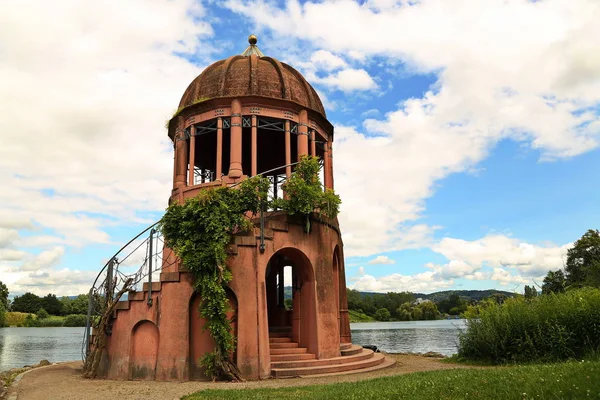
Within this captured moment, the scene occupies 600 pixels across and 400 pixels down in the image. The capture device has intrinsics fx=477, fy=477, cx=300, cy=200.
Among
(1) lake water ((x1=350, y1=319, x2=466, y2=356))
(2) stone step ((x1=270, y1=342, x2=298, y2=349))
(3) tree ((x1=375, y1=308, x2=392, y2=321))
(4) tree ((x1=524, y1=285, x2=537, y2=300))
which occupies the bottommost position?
(1) lake water ((x1=350, y1=319, x2=466, y2=356))

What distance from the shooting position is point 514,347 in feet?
47.4

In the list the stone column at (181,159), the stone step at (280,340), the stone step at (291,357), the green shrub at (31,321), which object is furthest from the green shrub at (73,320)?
the stone step at (291,357)

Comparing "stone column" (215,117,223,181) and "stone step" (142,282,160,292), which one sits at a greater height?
"stone column" (215,117,223,181)

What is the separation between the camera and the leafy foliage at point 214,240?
12953 mm

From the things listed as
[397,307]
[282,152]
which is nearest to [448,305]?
[397,307]

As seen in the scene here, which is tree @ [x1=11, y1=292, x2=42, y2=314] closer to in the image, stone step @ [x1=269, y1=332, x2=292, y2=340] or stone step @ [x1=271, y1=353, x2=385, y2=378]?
stone step @ [x1=269, y1=332, x2=292, y2=340]

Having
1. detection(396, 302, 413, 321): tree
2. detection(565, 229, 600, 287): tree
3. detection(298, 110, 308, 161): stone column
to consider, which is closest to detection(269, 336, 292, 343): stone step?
detection(298, 110, 308, 161): stone column

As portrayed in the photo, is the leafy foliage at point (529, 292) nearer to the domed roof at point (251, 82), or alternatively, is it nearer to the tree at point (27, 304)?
the domed roof at point (251, 82)

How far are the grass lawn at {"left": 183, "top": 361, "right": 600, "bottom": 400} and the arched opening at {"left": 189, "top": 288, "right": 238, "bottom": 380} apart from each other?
113 inches

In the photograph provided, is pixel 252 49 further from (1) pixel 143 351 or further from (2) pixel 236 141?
(1) pixel 143 351

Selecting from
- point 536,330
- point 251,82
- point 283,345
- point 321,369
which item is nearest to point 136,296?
point 283,345

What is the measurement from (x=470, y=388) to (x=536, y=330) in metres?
7.07

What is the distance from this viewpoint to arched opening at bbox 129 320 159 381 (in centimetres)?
1396

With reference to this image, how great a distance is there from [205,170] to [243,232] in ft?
32.4
